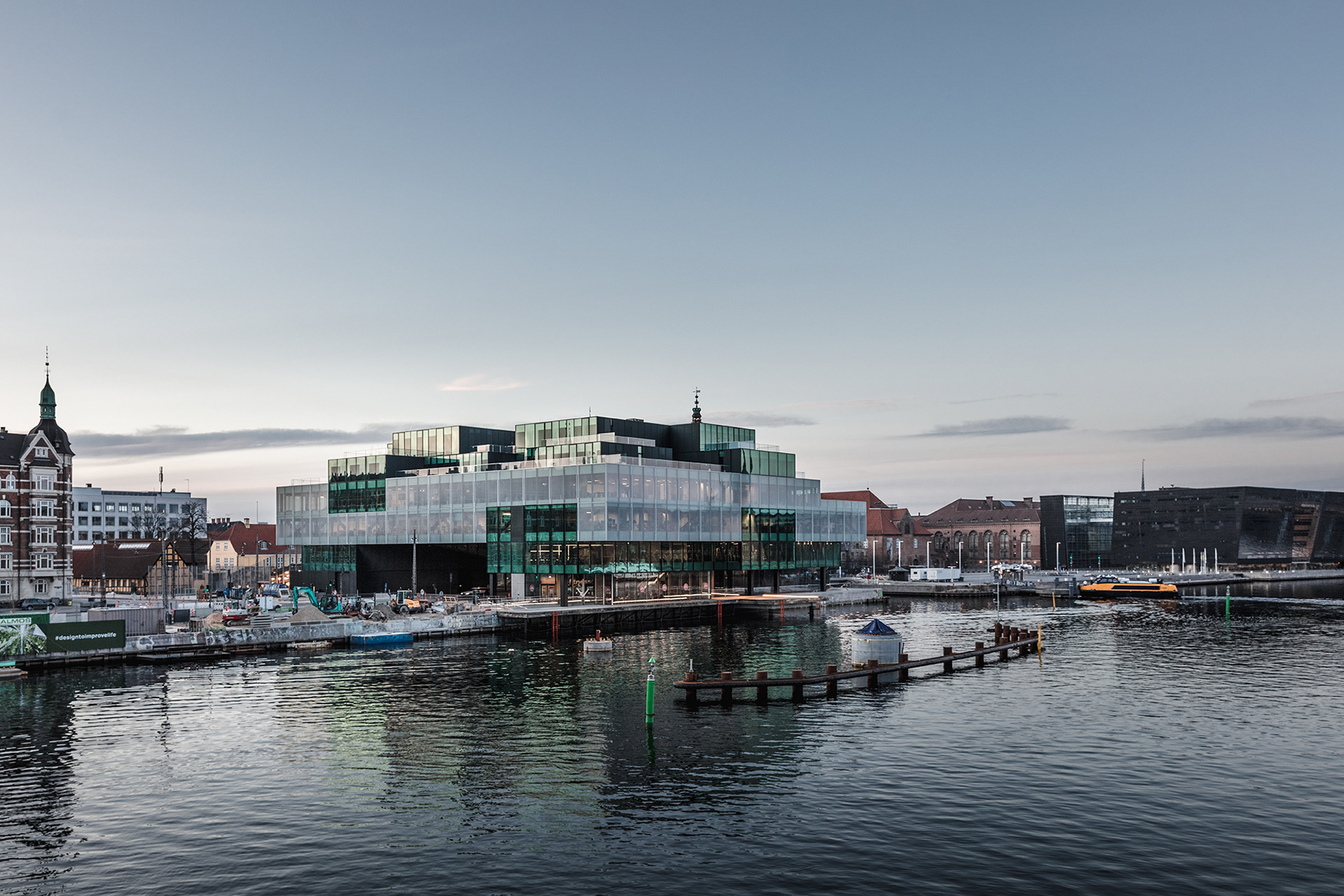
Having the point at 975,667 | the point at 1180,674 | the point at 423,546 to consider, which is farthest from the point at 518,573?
the point at 1180,674

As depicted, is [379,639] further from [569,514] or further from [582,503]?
[582,503]

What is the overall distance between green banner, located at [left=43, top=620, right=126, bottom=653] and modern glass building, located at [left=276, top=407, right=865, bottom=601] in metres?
49.0

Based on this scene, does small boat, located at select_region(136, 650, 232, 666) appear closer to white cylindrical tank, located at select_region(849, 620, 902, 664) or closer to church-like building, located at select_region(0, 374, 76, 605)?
church-like building, located at select_region(0, 374, 76, 605)

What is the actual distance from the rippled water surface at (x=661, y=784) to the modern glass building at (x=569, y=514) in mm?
53126

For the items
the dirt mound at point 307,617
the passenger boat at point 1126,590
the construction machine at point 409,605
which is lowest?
the passenger boat at point 1126,590

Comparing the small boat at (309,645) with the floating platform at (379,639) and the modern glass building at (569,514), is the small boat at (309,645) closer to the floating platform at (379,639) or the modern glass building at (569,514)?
the floating platform at (379,639)

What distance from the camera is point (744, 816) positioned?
4153cm

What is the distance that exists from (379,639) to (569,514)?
36.0m

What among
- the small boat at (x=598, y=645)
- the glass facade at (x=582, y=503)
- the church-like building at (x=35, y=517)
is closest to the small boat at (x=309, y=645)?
the small boat at (x=598, y=645)

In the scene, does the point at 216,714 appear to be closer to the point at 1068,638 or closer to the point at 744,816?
the point at 744,816

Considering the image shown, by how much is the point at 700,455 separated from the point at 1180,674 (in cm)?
8865

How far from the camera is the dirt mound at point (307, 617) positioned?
106875 millimetres

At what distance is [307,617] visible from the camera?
352ft

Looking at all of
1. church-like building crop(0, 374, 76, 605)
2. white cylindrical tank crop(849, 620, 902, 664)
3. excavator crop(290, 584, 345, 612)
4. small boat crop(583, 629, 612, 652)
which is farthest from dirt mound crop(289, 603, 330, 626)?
white cylindrical tank crop(849, 620, 902, 664)
